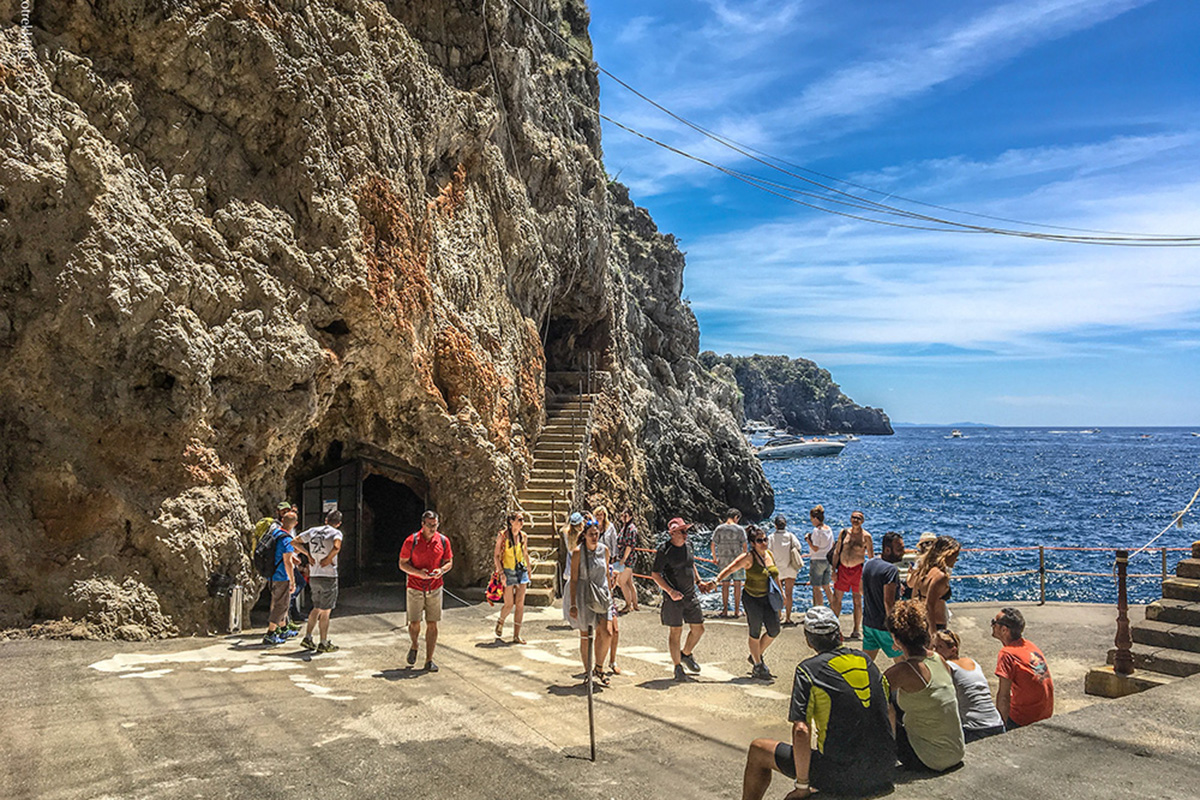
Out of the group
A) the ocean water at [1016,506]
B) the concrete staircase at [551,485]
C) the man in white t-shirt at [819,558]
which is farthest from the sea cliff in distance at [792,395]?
the man in white t-shirt at [819,558]

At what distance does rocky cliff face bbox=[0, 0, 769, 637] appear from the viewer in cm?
886

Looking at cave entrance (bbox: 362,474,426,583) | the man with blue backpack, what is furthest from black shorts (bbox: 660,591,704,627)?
cave entrance (bbox: 362,474,426,583)

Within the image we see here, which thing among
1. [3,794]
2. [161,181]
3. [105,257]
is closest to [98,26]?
[161,181]

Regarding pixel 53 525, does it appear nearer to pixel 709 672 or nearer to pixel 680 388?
pixel 709 672

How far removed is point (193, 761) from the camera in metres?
5.66

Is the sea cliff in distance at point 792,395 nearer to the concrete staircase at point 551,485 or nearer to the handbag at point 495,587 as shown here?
the concrete staircase at point 551,485

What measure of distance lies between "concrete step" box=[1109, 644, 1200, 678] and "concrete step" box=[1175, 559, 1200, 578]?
3.44ft

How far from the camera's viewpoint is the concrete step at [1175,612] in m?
8.31

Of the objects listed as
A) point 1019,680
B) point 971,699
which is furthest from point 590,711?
point 1019,680

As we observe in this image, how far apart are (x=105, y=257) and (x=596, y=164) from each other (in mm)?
18388

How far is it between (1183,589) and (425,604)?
8.39 m

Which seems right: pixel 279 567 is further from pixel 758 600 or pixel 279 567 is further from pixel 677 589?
pixel 758 600

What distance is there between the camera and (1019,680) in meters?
Result: 6.16

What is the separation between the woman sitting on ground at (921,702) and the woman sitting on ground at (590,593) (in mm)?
3647
